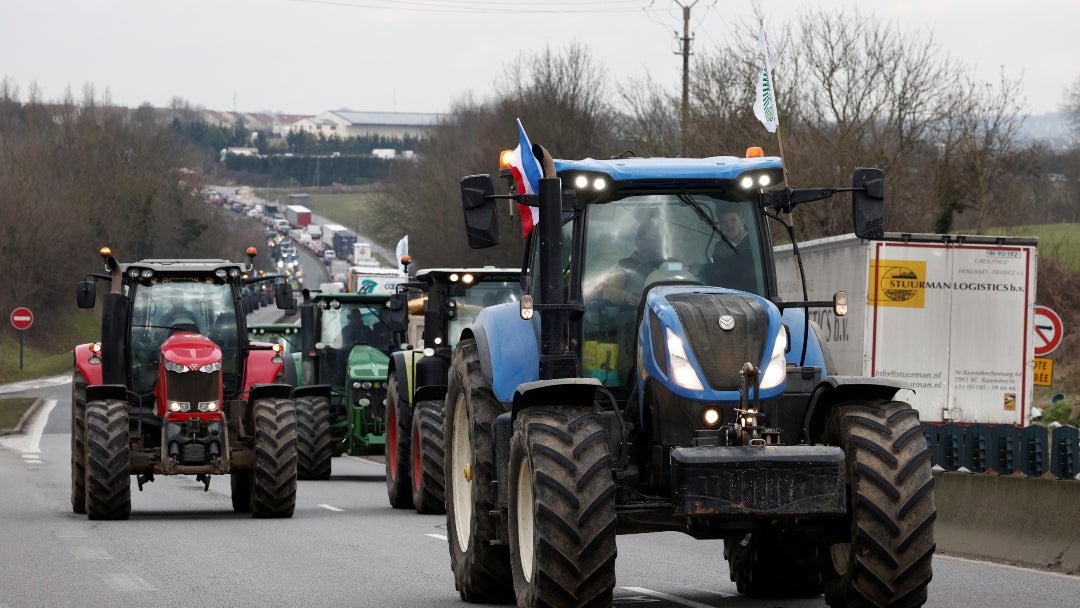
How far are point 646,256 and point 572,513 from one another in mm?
2056

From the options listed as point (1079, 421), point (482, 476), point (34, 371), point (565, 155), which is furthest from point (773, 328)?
point (34, 371)

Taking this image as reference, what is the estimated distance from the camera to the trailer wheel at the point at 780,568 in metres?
11.3

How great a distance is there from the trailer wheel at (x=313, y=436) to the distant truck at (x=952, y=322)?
7.05 meters

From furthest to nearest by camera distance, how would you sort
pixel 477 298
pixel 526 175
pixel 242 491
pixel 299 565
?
pixel 477 298
pixel 242 491
pixel 299 565
pixel 526 175

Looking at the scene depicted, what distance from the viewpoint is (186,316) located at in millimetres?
20156

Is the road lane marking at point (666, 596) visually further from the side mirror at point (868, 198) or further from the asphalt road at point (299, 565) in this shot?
the side mirror at point (868, 198)

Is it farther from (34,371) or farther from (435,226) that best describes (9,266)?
(435,226)

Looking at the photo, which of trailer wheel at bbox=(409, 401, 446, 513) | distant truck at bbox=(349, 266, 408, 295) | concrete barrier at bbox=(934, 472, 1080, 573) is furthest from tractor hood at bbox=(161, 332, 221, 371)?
distant truck at bbox=(349, 266, 408, 295)

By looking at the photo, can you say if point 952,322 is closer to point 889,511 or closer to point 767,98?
point 767,98

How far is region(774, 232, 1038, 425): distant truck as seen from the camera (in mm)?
24516

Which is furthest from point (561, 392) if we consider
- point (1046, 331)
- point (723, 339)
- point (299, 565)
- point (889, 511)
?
point (1046, 331)

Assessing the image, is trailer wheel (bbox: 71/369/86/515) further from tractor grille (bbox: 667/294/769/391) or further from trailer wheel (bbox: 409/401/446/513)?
tractor grille (bbox: 667/294/769/391)

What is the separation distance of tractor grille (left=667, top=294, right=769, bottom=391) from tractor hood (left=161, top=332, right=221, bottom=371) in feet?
34.2

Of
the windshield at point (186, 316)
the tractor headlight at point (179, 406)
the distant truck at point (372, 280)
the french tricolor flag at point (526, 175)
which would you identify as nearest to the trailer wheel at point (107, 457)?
the tractor headlight at point (179, 406)
